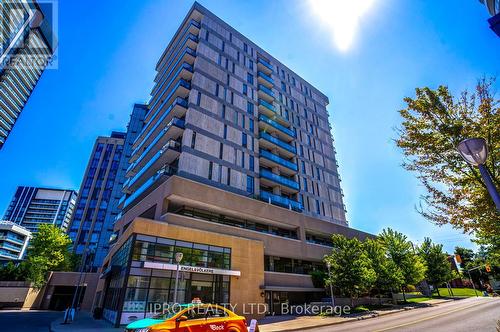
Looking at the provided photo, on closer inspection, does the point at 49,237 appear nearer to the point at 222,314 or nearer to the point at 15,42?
the point at 222,314

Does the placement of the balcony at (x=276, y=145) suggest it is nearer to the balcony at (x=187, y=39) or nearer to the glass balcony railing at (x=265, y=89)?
the glass balcony railing at (x=265, y=89)

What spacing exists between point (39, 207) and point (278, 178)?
176 meters

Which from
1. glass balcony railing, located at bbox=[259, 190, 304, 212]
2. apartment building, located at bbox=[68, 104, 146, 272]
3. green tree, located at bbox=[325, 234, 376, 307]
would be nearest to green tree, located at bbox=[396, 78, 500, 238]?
green tree, located at bbox=[325, 234, 376, 307]

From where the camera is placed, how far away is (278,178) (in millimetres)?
38656

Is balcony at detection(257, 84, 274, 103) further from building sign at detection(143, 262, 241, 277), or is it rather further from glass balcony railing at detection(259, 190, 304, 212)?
building sign at detection(143, 262, 241, 277)

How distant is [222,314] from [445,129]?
12.9 m

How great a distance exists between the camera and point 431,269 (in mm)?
45656

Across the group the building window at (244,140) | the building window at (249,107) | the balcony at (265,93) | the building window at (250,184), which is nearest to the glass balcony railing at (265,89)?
the balcony at (265,93)

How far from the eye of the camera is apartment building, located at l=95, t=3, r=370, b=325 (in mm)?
20484

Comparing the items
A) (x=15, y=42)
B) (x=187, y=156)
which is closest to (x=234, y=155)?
(x=187, y=156)

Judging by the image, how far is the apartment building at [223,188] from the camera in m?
20.5

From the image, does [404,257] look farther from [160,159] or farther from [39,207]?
[39,207]

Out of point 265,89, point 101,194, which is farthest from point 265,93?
point 101,194

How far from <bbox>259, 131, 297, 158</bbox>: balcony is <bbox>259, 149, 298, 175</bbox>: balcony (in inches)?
74.9
